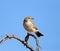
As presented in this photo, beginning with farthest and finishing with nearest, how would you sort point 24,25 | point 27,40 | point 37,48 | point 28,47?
point 24,25
point 27,40
point 28,47
point 37,48

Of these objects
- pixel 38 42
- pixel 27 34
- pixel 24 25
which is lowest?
pixel 38 42

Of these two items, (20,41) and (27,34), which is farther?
(27,34)

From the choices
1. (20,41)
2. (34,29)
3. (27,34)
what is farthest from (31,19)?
(20,41)

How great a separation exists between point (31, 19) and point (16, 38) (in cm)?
233

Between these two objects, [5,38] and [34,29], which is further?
[34,29]

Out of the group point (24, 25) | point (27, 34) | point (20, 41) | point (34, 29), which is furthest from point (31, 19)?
point (20, 41)

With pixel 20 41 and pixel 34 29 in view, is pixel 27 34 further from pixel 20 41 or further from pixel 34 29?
pixel 34 29

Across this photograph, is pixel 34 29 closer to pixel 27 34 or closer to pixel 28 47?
pixel 27 34

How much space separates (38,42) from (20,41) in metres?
0.35

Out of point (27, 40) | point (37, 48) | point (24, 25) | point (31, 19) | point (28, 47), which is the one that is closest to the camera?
point (37, 48)

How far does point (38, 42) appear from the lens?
11.3 feet

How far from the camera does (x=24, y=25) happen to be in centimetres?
504

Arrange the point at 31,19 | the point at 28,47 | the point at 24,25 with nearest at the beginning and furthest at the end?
the point at 28,47
the point at 24,25
the point at 31,19

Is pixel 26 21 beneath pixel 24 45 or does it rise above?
above
